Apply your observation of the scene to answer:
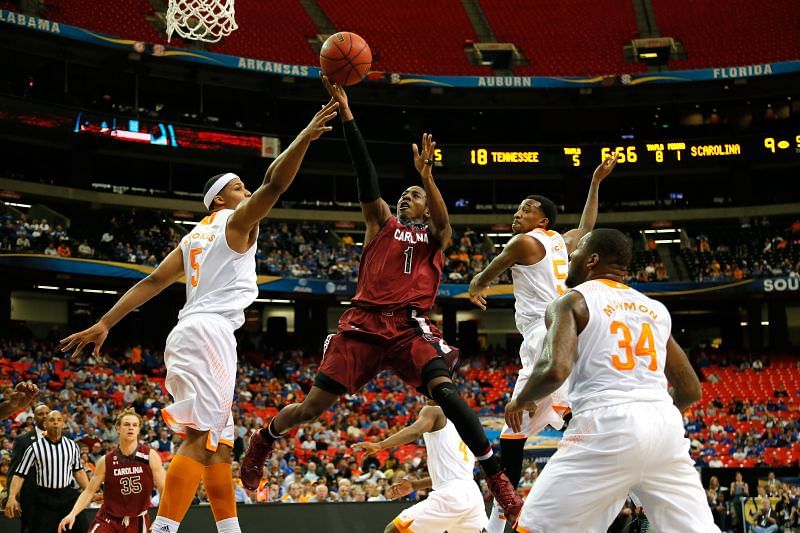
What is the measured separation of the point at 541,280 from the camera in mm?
7684

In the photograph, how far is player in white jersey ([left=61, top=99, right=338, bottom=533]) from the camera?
5.52 m

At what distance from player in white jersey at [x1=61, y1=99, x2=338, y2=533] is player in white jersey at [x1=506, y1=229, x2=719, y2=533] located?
6.48 ft

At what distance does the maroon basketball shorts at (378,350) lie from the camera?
625cm

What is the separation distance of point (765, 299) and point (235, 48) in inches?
846

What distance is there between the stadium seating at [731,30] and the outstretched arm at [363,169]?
3178 cm

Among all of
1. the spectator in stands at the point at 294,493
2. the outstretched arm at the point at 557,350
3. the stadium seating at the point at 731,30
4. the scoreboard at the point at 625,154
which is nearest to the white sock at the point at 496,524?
the outstretched arm at the point at 557,350

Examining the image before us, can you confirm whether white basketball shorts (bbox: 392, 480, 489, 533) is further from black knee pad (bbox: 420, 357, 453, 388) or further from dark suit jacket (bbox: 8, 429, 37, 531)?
dark suit jacket (bbox: 8, 429, 37, 531)

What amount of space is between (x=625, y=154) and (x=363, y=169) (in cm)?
2666

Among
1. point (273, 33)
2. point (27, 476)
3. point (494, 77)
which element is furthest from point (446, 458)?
point (273, 33)

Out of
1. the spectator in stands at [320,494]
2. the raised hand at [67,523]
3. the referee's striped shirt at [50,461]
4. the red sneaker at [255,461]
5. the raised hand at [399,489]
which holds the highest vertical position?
the red sneaker at [255,461]

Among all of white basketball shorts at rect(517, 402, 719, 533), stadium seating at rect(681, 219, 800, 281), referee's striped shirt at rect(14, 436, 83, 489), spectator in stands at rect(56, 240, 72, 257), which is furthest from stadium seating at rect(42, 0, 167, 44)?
white basketball shorts at rect(517, 402, 719, 533)

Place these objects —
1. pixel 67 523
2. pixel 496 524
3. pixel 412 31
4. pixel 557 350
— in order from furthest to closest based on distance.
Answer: pixel 412 31 < pixel 67 523 < pixel 496 524 < pixel 557 350

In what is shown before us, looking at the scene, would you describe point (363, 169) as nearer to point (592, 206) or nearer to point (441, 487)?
point (592, 206)

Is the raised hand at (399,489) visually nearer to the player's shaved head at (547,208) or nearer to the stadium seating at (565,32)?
the player's shaved head at (547,208)
